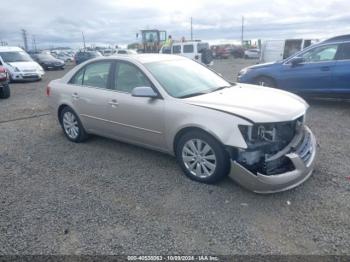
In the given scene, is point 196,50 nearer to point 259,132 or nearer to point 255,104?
point 255,104

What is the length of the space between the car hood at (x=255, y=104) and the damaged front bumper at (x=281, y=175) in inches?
15.2

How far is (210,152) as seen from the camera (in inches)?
150

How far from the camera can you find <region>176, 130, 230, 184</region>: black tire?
3.68m

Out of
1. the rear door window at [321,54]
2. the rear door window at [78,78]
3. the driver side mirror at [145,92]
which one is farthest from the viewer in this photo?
the rear door window at [321,54]

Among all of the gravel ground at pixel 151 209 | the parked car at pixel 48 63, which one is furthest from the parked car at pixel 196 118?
the parked car at pixel 48 63

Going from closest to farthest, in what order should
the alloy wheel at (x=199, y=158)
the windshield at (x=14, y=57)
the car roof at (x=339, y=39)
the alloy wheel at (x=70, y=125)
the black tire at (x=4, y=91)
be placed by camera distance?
the alloy wheel at (x=199, y=158), the alloy wheel at (x=70, y=125), the car roof at (x=339, y=39), the black tire at (x=4, y=91), the windshield at (x=14, y=57)

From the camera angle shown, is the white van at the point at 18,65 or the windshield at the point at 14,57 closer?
the white van at the point at 18,65

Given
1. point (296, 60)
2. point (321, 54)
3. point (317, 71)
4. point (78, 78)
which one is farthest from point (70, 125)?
point (321, 54)

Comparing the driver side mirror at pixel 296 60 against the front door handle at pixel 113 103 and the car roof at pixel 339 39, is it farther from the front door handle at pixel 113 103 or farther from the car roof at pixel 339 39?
the front door handle at pixel 113 103

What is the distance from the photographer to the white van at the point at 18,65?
16.1m

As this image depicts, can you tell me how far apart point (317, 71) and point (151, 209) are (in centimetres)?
625

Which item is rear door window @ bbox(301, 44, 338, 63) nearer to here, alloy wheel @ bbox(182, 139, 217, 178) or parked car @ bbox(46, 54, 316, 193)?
parked car @ bbox(46, 54, 316, 193)

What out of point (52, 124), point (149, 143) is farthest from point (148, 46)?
point (149, 143)

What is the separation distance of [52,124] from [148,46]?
87.6 ft
